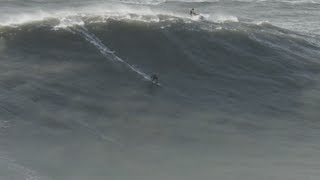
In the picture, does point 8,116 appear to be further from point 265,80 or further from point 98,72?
point 265,80

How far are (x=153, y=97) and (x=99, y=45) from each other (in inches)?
254

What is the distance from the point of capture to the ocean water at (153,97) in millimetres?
25625

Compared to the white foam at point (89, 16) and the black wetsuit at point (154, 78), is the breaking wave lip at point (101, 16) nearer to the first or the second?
the white foam at point (89, 16)

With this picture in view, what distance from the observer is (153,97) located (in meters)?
31.2

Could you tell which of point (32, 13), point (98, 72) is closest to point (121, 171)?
point (98, 72)

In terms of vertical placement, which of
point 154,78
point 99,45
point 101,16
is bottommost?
point 154,78

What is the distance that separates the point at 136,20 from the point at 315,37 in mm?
14460

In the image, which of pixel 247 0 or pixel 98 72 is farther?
pixel 247 0

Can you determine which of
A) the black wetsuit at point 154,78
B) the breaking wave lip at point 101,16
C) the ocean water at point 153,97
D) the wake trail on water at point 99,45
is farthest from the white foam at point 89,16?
the black wetsuit at point 154,78

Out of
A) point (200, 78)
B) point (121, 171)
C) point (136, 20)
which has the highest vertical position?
point (136, 20)

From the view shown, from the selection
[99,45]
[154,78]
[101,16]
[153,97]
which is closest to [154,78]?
[154,78]

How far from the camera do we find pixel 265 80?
34.5 meters

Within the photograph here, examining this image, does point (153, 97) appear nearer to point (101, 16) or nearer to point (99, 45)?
point (99, 45)

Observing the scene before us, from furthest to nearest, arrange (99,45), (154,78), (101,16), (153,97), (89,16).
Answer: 1. (101,16)
2. (89,16)
3. (99,45)
4. (154,78)
5. (153,97)
